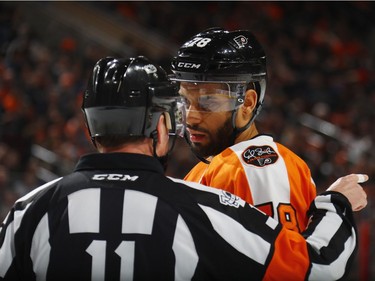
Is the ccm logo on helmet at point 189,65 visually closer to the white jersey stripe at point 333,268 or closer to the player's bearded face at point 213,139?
the player's bearded face at point 213,139

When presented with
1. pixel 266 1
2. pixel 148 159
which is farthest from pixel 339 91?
pixel 148 159

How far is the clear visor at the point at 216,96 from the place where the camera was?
10.7 ft

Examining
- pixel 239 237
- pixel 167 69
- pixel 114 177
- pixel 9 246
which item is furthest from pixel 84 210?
pixel 167 69

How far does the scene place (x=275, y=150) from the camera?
124 inches

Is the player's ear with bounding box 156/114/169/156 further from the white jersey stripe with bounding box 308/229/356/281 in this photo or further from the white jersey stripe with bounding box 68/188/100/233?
the white jersey stripe with bounding box 308/229/356/281

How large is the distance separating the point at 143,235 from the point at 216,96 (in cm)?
97

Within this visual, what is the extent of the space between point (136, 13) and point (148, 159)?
1301 centimetres

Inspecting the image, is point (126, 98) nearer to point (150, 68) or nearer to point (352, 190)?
point (150, 68)

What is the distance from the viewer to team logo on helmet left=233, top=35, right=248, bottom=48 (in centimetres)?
326

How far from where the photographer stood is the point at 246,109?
3.32m

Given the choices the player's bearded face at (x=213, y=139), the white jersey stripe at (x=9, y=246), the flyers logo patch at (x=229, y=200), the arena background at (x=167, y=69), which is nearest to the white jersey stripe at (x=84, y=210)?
the white jersey stripe at (x=9, y=246)

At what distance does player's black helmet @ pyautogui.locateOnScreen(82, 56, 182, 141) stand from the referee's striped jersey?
10 centimetres

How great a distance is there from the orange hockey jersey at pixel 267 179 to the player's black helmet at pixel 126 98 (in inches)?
18.6

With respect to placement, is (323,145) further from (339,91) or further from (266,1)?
(266,1)
